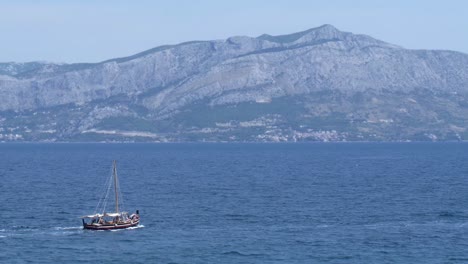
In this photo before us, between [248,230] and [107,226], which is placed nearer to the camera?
[248,230]

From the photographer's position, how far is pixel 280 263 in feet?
355

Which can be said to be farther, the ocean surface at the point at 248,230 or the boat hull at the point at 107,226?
the boat hull at the point at 107,226

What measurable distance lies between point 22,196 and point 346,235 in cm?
9038

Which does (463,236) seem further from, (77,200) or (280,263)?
(77,200)

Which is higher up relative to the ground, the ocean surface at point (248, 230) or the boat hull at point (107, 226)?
the boat hull at point (107, 226)

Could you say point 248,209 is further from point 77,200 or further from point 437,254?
point 437,254

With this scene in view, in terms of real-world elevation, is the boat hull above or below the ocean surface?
above

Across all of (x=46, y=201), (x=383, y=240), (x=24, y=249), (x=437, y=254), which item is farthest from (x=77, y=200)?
(x=437, y=254)

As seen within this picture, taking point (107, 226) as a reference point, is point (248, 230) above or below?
below

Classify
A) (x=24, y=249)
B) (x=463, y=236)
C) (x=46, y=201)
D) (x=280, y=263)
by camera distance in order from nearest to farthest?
1. (x=280, y=263)
2. (x=24, y=249)
3. (x=463, y=236)
4. (x=46, y=201)

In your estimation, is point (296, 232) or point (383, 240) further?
point (296, 232)

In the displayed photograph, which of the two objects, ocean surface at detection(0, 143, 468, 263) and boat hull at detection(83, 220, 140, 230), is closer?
ocean surface at detection(0, 143, 468, 263)

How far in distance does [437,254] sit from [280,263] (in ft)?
72.5

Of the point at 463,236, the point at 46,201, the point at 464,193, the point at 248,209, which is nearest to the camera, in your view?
the point at 463,236
